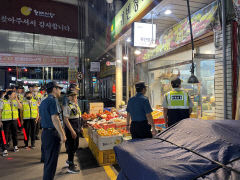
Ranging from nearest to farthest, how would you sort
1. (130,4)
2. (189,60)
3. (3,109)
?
1. (3,109)
2. (189,60)
3. (130,4)

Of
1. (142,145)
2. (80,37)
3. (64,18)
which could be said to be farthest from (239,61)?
(64,18)

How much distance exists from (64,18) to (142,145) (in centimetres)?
1635

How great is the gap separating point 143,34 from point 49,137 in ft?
17.0

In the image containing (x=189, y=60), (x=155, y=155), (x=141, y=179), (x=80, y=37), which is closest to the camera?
(x=141, y=179)

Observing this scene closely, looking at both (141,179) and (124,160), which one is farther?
(124,160)

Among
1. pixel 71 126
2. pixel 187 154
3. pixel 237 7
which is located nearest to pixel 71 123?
pixel 71 126

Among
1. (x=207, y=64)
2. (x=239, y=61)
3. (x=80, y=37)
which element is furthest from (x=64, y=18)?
(x=239, y=61)

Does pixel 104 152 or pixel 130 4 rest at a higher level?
pixel 130 4

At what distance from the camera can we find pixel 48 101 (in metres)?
3.35

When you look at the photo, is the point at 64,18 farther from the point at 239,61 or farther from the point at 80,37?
the point at 239,61

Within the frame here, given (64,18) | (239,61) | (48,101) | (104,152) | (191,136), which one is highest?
(64,18)

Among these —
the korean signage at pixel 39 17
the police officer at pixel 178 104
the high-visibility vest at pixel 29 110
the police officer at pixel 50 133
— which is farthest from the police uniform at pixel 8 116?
the korean signage at pixel 39 17

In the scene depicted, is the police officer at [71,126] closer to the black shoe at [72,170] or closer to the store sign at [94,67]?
the black shoe at [72,170]

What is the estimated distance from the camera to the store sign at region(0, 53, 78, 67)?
43.4 ft
